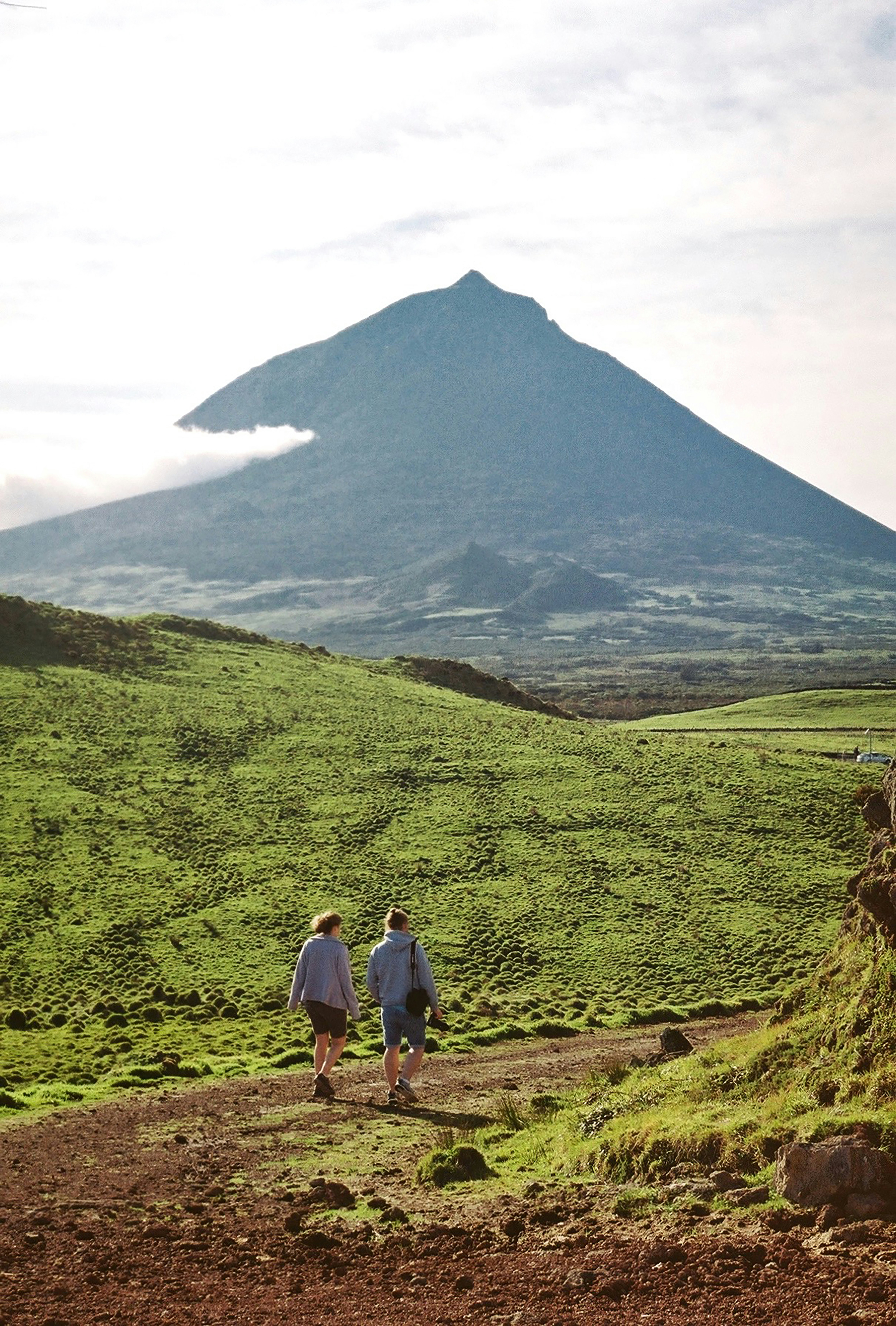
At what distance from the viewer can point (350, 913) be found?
100 feet

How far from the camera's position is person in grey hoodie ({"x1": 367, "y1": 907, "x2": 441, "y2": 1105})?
1345cm

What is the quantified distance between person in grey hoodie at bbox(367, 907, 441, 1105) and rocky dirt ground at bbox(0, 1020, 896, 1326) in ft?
4.29

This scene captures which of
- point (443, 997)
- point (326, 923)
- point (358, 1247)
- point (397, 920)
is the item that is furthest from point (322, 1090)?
point (443, 997)

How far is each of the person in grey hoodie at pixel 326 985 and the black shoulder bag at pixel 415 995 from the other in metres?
0.60

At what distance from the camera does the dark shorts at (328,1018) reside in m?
13.8

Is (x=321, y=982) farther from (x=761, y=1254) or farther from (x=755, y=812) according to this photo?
(x=755, y=812)

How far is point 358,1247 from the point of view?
8445 millimetres

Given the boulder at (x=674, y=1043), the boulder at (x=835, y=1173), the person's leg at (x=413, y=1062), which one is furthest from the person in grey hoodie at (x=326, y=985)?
the boulder at (x=835, y=1173)

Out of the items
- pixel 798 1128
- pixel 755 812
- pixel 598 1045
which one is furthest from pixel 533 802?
pixel 798 1128

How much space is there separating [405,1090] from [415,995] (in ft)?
3.84

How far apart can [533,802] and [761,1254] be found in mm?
33078

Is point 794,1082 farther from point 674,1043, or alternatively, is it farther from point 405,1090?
point 674,1043

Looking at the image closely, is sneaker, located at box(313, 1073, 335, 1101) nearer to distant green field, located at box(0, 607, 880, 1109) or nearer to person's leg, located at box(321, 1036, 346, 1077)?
person's leg, located at box(321, 1036, 346, 1077)

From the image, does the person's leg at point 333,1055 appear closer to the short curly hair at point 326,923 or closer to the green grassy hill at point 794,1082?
the short curly hair at point 326,923
